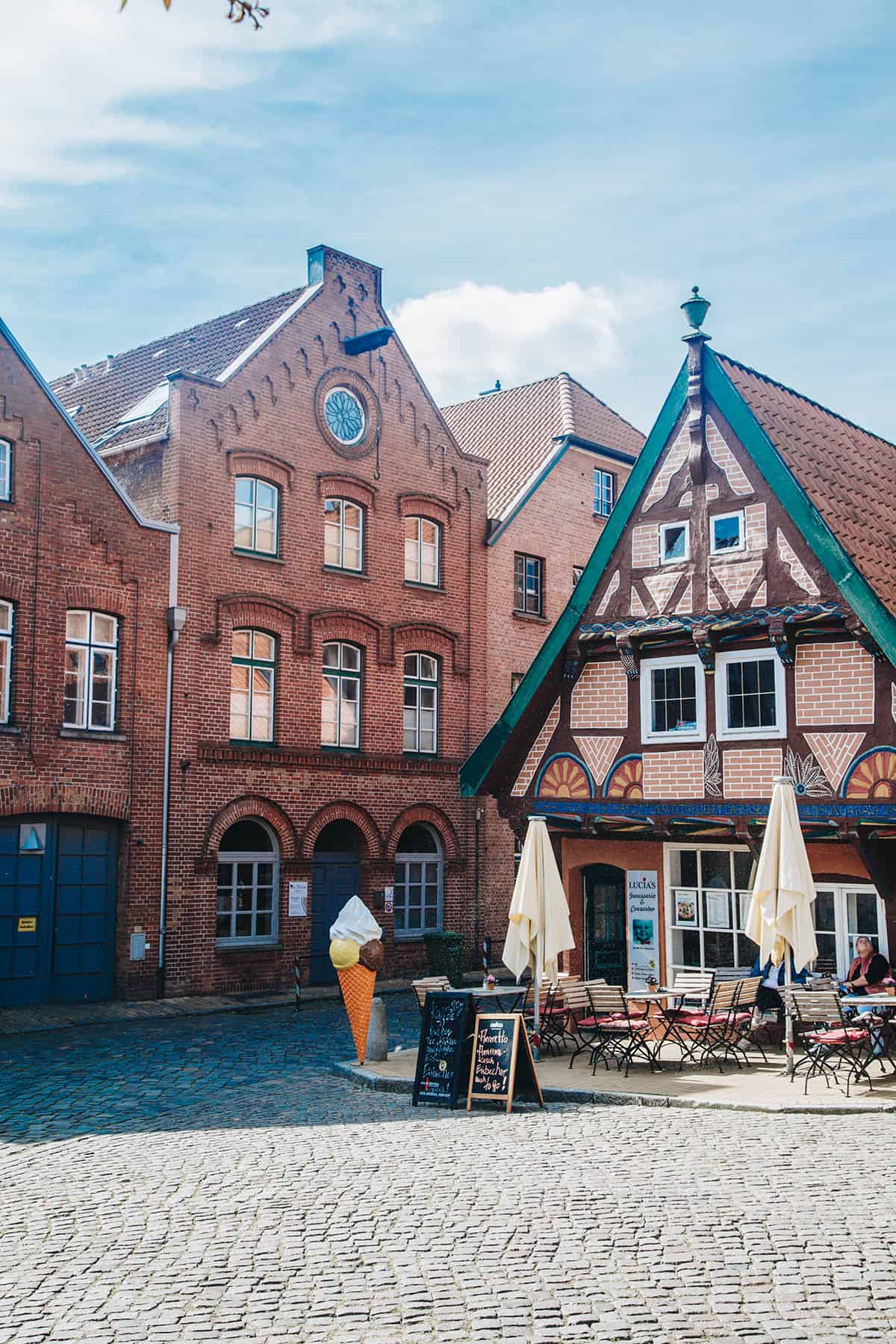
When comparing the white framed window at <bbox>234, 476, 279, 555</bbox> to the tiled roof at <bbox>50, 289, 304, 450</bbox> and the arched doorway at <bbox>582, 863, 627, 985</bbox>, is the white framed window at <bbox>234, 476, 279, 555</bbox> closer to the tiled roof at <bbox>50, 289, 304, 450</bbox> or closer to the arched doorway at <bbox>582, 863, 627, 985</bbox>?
the tiled roof at <bbox>50, 289, 304, 450</bbox>

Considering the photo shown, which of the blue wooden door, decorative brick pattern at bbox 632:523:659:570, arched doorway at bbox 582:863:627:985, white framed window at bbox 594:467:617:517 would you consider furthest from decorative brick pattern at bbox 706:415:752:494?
white framed window at bbox 594:467:617:517

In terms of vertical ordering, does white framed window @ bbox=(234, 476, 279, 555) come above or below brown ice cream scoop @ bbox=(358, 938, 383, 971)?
above

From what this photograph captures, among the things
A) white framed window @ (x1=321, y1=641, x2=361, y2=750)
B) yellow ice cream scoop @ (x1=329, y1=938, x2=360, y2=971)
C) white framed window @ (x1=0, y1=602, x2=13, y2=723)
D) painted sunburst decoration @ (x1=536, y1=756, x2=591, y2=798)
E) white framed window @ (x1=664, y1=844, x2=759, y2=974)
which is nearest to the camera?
yellow ice cream scoop @ (x1=329, y1=938, x2=360, y2=971)

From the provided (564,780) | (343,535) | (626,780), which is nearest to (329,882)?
(343,535)

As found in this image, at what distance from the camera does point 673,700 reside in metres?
17.6

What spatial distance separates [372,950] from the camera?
15328 mm

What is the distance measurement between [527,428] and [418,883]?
11679mm

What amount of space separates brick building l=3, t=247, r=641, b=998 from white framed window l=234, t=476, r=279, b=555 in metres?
0.04

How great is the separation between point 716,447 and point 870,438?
5.07m

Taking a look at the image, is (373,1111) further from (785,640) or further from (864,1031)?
(785,640)

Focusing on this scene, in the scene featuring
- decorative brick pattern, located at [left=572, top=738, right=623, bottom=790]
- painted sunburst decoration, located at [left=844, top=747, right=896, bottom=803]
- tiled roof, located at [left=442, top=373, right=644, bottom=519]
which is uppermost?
tiled roof, located at [left=442, top=373, right=644, bottom=519]

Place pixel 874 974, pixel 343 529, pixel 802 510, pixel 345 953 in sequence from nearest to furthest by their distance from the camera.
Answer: pixel 874 974, pixel 345 953, pixel 802 510, pixel 343 529

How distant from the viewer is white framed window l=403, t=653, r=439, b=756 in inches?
1017

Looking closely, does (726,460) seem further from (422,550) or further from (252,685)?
(422,550)
